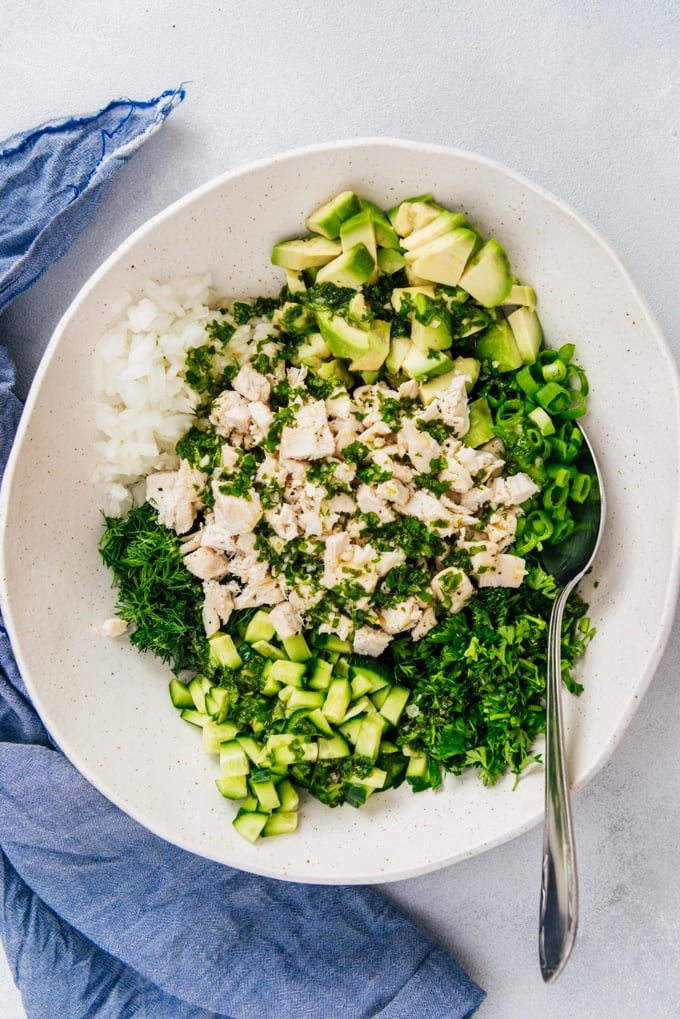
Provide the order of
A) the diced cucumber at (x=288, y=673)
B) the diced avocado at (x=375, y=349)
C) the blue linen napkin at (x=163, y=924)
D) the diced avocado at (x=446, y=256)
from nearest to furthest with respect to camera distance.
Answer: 1. the diced avocado at (x=446, y=256)
2. the diced avocado at (x=375, y=349)
3. the diced cucumber at (x=288, y=673)
4. the blue linen napkin at (x=163, y=924)

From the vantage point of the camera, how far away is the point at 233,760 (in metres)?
2.17

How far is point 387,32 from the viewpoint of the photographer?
2285mm

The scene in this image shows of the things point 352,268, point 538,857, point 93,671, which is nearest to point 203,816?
point 93,671

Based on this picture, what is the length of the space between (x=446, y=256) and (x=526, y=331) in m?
0.30

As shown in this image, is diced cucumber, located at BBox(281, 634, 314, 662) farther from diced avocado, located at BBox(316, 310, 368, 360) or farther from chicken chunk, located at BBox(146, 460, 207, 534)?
diced avocado, located at BBox(316, 310, 368, 360)

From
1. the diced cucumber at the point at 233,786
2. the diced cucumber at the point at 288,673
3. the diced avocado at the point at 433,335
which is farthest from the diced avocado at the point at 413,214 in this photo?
the diced cucumber at the point at 233,786

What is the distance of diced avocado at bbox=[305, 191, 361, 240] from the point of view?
6.58 ft

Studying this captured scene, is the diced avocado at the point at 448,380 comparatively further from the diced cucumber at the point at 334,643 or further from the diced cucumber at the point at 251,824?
the diced cucumber at the point at 251,824

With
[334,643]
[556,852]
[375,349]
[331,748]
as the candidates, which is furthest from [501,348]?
[556,852]

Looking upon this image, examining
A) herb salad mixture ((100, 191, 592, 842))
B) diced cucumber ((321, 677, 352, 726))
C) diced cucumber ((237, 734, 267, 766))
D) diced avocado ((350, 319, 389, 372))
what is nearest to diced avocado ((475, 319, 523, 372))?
herb salad mixture ((100, 191, 592, 842))

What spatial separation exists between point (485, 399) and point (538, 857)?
1.35m

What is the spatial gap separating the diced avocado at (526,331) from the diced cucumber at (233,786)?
133cm

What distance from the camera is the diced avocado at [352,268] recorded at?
1.99m

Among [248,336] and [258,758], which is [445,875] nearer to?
[258,758]
